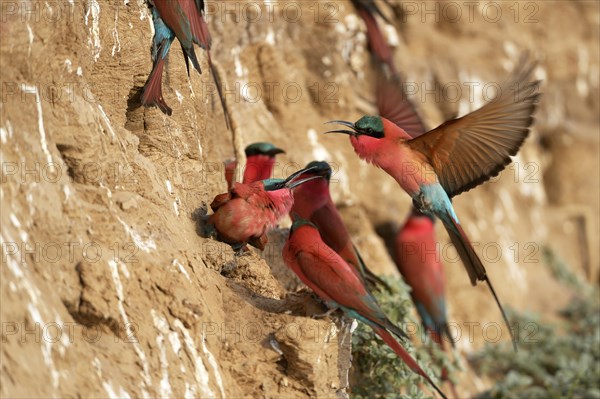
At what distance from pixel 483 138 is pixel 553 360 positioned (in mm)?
3396

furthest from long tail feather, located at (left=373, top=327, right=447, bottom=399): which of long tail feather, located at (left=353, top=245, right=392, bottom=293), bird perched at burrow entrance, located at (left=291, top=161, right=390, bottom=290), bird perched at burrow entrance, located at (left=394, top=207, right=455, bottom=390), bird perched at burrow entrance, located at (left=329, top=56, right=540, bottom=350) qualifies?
bird perched at burrow entrance, located at (left=394, top=207, right=455, bottom=390)

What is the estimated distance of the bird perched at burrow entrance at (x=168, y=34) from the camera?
4.03 m

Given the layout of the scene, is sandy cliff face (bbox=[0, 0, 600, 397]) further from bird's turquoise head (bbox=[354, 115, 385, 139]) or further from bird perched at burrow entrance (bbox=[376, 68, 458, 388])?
bird's turquoise head (bbox=[354, 115, 385, 139])

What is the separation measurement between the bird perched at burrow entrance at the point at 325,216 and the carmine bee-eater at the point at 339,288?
97 cm

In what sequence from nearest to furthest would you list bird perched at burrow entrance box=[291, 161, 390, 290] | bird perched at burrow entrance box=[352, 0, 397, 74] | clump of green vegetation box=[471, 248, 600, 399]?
bird perched at burrow entrance box=[291, 161, 390, 290], clump of green vegetation box=[471, 248, 600, 399], bird perched at burrow entrance box=[352, 0, 397, 74]

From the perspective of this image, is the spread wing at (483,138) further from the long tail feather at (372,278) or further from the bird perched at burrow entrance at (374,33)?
the bird perched at burrow entrance at (374,33)

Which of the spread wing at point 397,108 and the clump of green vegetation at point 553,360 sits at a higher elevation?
the spread wing at point 397,108

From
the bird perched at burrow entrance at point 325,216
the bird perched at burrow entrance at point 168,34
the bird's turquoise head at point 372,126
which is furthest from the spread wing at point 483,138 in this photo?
the bird perched at burrow entrance at point 168,34

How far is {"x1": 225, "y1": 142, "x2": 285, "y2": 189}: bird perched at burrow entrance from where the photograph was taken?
17.6 ft

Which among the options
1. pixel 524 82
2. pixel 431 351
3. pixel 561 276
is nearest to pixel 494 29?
pixel 561 276

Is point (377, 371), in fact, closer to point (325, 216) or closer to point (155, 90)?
point (325, 216)

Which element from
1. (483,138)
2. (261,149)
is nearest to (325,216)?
(261,149)

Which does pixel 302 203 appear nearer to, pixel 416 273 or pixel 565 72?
pixel 416 273

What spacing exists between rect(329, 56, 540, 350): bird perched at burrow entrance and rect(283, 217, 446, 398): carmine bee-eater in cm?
68
